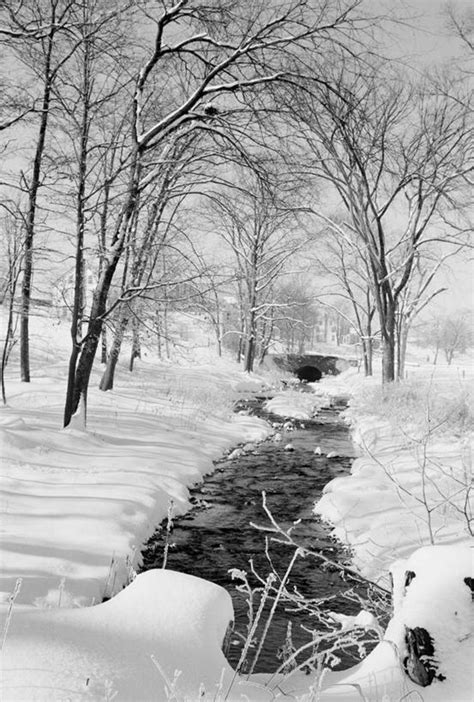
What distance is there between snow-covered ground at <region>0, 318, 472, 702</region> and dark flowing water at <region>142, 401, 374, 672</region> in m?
0.33

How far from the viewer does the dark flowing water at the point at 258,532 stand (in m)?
4.65

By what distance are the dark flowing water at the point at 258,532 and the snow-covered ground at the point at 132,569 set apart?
33 cm

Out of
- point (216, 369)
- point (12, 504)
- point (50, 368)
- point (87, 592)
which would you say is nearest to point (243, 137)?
point (12, 504)

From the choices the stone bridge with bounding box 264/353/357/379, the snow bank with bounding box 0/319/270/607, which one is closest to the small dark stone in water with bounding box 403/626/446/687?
the snow bank with bounding box 0/319/270/607

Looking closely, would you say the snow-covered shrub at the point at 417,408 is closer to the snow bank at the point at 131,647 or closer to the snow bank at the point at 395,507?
the snow bank at the point at 395,507

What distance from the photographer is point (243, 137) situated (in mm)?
8852

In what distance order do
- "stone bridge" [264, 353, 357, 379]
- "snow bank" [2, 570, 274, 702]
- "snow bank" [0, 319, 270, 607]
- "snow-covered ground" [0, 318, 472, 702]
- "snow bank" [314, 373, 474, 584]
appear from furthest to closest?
"stone bridge" [264, 353, 357, 379] < "snow bank" [314, 373, 474, 584] < "snow bank" [0, 319, 270, 607] < "snow-covered ground" [0, 318, 472, 702] < "snow bank" [2, 570, 274, 702]

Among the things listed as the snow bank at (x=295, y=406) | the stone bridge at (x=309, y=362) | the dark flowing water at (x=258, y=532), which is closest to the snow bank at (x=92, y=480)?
the dark flowing water at (x=258, y=532)

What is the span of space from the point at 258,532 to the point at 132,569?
95.6 inches

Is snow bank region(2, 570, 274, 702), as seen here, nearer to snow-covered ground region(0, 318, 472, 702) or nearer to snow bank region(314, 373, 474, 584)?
snow-covered ground region(0, 318, 472, 702)

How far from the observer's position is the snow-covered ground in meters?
2.11

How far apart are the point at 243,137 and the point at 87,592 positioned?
24.7ft

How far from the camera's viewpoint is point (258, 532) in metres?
6.63

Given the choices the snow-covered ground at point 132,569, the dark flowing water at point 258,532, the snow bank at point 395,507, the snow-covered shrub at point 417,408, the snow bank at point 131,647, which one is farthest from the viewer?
the snow-covered shrub at point 417,408
